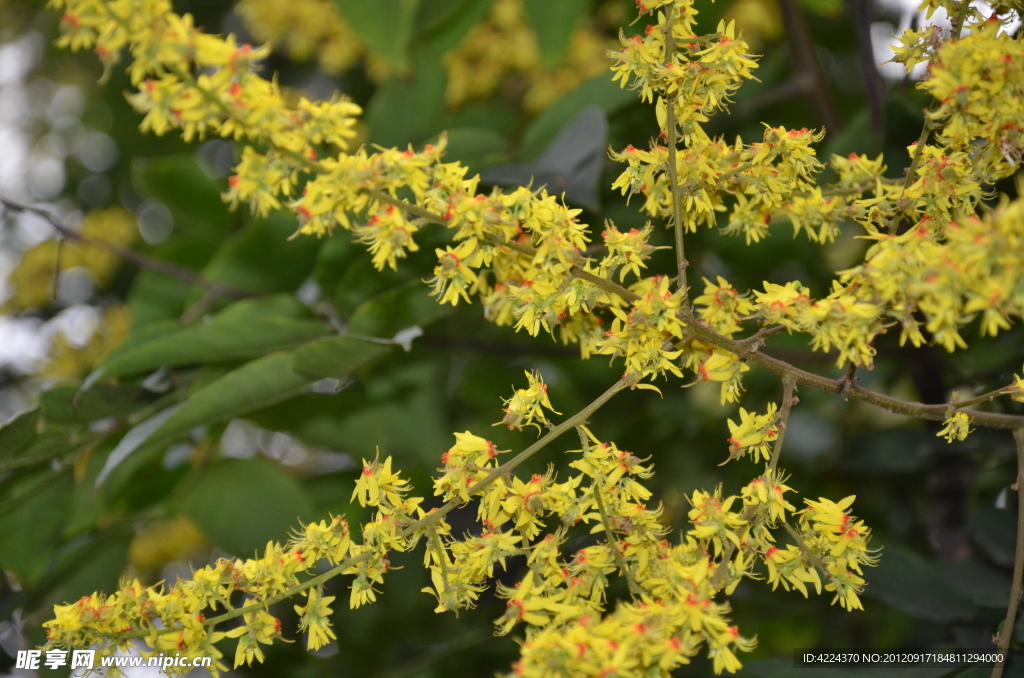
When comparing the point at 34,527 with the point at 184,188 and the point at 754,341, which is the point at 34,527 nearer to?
the point at 184,188

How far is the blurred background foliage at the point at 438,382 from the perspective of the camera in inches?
42.7

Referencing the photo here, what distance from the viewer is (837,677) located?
2.97 feet

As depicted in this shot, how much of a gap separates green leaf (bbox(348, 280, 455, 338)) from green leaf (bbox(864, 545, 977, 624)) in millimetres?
661

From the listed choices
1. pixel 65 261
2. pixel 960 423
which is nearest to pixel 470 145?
pixel 960 423

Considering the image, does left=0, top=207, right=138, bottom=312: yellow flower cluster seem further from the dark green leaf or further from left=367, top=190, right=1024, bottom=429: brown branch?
the dark green leaf

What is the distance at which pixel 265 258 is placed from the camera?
1.34 meters

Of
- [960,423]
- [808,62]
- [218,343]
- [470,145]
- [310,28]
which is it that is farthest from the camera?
[310,28]

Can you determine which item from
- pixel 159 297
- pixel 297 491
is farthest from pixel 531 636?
pixel 159 297

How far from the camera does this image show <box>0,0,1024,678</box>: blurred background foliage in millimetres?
1085

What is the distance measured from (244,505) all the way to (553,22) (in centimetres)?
96

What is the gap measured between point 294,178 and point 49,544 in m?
0.75

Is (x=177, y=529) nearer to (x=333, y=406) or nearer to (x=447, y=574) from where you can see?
(x=333, y=406)

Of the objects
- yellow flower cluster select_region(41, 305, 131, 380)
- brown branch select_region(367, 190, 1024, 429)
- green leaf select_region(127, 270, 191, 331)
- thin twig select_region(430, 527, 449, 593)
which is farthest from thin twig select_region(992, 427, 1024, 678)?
yellow flower cluster select_region(41, 305, 131, 380)

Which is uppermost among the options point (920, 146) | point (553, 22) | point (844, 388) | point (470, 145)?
point (553, 22)
